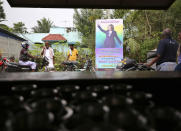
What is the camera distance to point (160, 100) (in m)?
2.00

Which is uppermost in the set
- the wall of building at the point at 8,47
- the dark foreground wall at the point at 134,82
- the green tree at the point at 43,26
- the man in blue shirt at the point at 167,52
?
the green tree at the point at 43,26

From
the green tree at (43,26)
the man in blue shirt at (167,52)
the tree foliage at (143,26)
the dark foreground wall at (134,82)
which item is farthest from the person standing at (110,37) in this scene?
the green tree at (43,26)

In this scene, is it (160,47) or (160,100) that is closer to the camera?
(160,100)

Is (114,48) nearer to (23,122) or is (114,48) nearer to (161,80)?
(161,80)

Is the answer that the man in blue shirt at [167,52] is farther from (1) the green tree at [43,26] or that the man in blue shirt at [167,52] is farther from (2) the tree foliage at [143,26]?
(1) the green tree at [43,26]

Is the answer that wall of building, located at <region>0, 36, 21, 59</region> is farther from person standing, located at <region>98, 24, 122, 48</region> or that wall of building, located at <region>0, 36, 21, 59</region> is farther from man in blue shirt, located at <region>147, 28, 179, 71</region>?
man in blue shirt, located at <region>147, 28, 179, 71</region>

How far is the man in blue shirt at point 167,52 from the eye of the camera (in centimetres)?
341

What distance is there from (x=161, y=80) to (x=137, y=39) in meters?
10.4

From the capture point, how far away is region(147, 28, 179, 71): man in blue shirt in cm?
341

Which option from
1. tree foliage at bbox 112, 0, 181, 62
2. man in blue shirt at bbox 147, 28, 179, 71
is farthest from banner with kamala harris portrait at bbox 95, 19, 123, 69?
man in blue shirt at bbox 147, 28, 179, 71

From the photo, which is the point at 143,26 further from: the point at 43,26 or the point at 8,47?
the point at 43,26

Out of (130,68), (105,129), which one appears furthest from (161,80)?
(130,68)

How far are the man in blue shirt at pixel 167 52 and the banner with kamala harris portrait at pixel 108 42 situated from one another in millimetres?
4250

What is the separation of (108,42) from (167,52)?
4.78 metres
